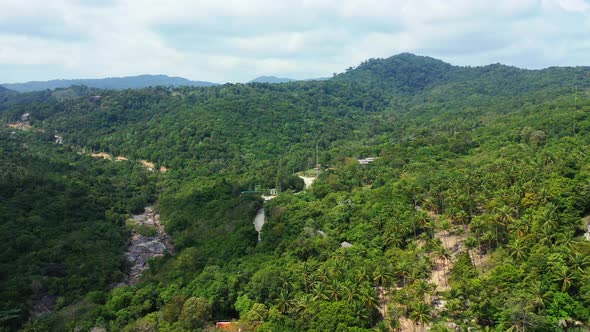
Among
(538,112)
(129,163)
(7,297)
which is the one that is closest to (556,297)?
(7,297)

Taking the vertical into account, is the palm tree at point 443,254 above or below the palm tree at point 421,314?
above

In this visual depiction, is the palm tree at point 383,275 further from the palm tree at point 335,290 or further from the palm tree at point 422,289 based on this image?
the palm tree at point 335,290

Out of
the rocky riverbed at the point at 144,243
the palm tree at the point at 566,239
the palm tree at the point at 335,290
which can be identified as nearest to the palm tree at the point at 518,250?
the palm tree at the point at 566,239

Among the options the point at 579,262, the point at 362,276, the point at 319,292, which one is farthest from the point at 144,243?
the point at 579,262

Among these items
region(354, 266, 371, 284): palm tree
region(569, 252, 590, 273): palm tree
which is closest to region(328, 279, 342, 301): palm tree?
region(354, 266, 371, 284): palm tree

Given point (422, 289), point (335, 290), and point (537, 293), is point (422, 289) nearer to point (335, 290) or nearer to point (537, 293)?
point (335, 290)

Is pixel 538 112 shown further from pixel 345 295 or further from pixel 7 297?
pixel 7 297
